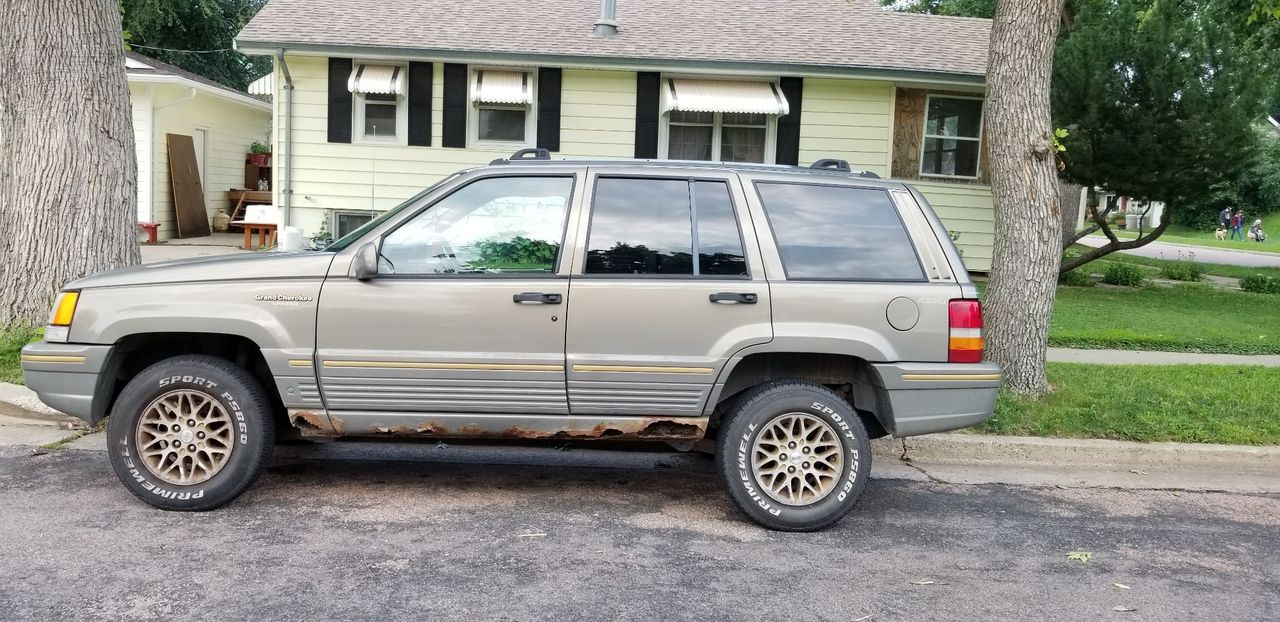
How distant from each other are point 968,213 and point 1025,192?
911cm

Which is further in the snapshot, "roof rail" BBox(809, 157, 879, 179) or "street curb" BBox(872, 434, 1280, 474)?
"street curb" BBox(872, 434, 1280, 474)

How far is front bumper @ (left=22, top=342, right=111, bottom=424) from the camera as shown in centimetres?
505

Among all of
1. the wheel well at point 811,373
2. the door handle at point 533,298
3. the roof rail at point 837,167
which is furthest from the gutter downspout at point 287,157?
the wheel well at point 811,373

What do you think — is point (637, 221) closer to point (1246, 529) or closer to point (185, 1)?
point (1246, 529)

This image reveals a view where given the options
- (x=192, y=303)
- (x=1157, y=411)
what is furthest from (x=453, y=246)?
(x=1157, y=411)

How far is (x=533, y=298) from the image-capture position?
5047 mm

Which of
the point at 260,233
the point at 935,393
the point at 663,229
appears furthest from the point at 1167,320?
the point at 260,233

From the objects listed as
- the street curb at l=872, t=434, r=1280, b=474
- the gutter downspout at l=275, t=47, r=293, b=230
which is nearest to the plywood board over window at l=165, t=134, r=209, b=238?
the gutter downspout at l=275, t=47, r=293, b=230

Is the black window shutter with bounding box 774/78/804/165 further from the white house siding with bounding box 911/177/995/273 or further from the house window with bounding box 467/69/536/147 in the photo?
the house window with bounding box 467/69/536/147

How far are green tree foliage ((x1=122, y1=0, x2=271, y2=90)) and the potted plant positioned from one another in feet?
24.8

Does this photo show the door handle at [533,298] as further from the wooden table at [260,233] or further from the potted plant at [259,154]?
the potted plant at [259,154]

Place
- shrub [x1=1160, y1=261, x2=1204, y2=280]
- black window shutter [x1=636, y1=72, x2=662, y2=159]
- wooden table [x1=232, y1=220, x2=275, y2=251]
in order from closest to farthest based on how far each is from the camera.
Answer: black window shutter [x1=636, y1=72, x2=662, y2=159], wooden table [x1=232, y1=220, x2=275, y2=251], shrub [x1=1160, y1=261, x2=1204, y2=280]

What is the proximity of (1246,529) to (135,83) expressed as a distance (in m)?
18.3

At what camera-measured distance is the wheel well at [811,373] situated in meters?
5.31
